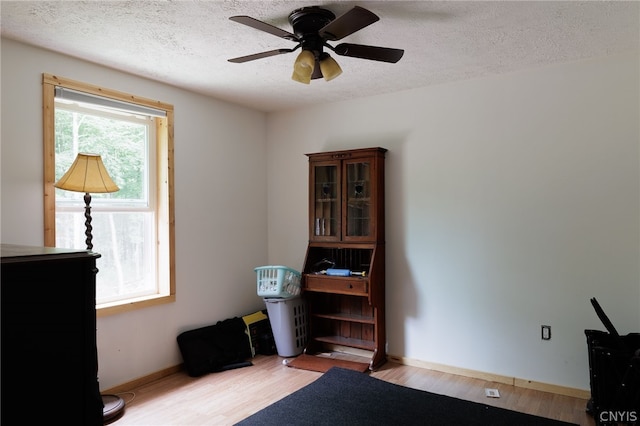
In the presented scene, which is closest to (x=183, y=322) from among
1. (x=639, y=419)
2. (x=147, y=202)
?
(x=147, y=202)

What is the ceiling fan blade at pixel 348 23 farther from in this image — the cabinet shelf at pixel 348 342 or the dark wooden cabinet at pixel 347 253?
the cabinet shelf at pixel 348 342

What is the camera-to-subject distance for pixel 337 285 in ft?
12.8

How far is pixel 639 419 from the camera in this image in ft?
8.51

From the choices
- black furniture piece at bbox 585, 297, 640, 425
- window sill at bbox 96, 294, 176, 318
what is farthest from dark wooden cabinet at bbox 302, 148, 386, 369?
black furniture piece at bbox 585, 297, 640, 425

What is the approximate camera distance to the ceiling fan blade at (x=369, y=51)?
2373 millimetres

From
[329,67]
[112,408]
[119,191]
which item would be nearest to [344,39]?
[329,67]

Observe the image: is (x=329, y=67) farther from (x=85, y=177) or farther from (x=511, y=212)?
(x=511, y=212)

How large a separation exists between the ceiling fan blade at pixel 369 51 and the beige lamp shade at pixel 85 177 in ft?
5.84

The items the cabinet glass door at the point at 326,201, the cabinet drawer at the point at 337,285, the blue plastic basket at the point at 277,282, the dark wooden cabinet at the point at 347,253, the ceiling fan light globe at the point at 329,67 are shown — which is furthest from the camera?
the cabinet glass door at the point at 326,201

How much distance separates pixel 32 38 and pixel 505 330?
3.94 meters

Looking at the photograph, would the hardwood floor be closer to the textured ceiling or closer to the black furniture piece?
the black furniture piece

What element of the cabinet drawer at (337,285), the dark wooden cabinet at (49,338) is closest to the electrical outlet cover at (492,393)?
A: the cabinet drawer at (337,285)

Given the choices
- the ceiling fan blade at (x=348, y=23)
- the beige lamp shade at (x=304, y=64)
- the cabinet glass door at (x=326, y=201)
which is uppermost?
the ceiling fan blade at (x=348, y=23)

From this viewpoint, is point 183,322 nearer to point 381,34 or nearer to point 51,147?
point 51,147
